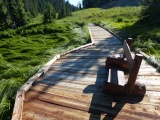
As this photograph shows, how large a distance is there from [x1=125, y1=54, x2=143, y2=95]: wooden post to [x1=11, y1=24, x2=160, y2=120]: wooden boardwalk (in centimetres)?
19

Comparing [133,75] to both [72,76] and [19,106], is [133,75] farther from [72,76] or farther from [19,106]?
[19,106]

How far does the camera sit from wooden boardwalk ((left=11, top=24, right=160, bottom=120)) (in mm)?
3234

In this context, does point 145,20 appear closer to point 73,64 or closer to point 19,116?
point 73,64

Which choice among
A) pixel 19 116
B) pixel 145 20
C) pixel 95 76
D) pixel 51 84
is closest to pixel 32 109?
pixel 19 116

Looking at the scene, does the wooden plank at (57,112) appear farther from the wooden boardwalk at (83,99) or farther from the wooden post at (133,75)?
the wooden post at (133,75)

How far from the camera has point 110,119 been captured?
3.10 m

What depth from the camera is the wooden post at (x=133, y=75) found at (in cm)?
330

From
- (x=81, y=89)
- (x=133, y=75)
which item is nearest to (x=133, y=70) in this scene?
(x=133, y=75)

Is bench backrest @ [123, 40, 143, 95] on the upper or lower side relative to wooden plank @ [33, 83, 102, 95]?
upper

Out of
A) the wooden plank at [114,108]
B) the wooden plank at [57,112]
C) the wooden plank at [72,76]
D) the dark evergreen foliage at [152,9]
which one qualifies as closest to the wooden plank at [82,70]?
the wooden plank at [72,76]

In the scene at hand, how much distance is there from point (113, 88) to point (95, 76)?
1.13 m

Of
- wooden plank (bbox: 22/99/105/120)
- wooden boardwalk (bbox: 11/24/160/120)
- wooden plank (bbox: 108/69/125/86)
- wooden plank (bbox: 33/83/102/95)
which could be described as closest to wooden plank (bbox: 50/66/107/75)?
wooden boardwalk (bbox: 11/24/160/120)

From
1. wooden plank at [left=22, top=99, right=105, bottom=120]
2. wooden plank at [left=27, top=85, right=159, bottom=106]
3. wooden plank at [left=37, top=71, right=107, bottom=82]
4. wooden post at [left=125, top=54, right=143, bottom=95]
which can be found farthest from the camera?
wooden plank at [left=37, top=71, right=107, bottom=82]

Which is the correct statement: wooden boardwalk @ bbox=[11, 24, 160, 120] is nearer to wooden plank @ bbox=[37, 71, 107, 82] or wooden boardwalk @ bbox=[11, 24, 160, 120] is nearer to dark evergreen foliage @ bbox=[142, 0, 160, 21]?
wooden plank @ bbox=[37, 71, 107, 82]
